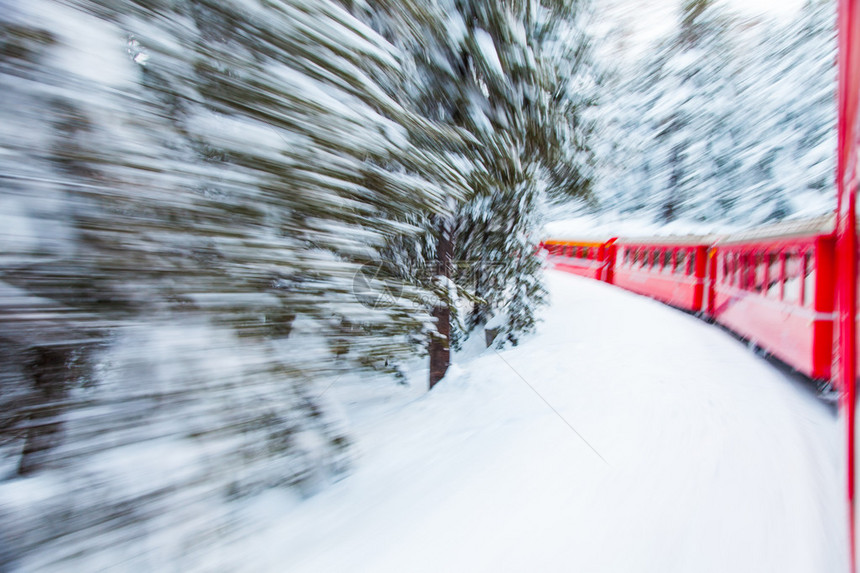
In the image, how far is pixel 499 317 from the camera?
20.3ft

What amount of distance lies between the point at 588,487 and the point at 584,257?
13.5m

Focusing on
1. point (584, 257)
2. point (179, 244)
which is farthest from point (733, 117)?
point (179, 244)

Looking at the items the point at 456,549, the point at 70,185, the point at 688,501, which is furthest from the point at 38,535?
the point at 688,501

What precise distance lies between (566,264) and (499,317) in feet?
35.4

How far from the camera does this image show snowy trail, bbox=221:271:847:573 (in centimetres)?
161

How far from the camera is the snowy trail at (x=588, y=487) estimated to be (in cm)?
161

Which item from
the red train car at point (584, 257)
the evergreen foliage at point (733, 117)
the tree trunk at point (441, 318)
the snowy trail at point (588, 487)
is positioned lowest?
the snowy trail at point (588, 487)

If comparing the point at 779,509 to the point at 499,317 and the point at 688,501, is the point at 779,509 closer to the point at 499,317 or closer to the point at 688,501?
the point at 688,501

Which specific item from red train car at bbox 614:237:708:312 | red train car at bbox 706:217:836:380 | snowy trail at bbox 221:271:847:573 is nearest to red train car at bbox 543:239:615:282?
red train car at bbox 614:237:708:312

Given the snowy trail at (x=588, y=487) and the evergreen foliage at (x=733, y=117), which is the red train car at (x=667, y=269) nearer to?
the snowy trail at (x=588, y=487)

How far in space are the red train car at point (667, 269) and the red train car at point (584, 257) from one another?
1.03 metres

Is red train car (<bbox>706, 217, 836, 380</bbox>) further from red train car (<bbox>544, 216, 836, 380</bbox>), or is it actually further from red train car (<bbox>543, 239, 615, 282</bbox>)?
red train car (<bbox>543, 239, 615, 282</bbox>)

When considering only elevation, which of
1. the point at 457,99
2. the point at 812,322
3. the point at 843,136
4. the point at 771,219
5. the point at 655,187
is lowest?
the point at 812,322

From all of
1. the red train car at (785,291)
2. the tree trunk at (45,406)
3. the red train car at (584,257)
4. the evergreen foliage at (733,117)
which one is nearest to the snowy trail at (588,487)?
the red train car at (785,291)
